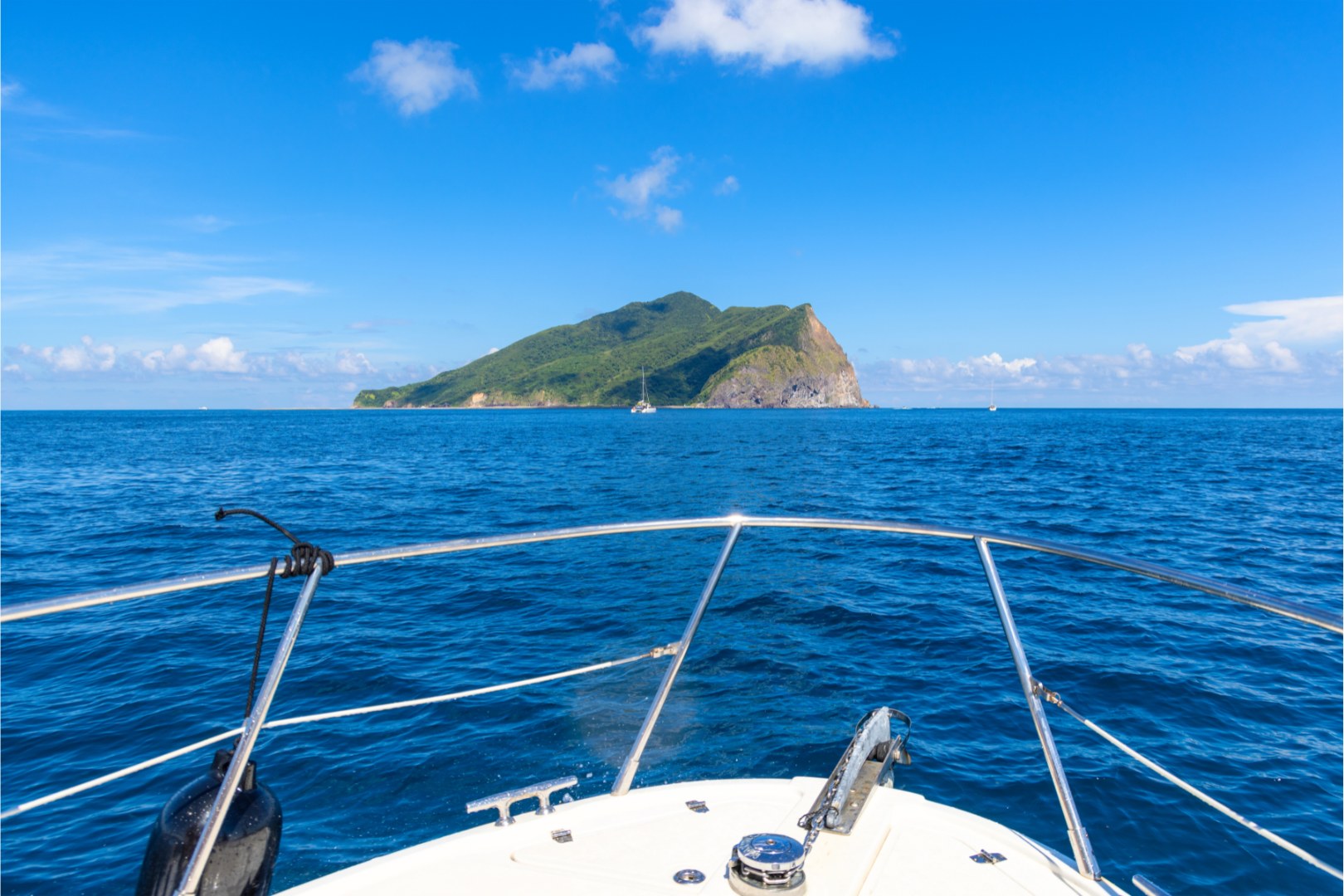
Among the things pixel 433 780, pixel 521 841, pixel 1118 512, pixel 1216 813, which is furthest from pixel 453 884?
pixel 1118 512

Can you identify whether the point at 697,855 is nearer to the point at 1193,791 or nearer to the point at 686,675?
the point at 1193,791

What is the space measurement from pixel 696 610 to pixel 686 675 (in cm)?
540

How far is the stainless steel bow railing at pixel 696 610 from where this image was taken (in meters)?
1.77

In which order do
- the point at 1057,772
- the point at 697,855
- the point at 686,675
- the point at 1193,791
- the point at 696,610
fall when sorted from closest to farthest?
the point at 1193,791 < the point at 1057,772 < the point at 697,855 < the point at 696,610 < the point at 686,675

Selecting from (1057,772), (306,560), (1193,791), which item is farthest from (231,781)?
(1193,791)

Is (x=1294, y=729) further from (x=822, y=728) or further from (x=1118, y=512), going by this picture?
(x=1118, y=512)

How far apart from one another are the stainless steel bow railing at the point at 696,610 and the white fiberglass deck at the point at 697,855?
185 millimetres

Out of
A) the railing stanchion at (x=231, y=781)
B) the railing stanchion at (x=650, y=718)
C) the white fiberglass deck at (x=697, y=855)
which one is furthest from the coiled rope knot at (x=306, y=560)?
the railing stanchion at (x=650, y=718)

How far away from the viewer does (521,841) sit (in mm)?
2488

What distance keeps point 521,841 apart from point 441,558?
43.8 ft

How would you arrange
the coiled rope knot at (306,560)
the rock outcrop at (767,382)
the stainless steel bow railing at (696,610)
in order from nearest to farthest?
the stainless steel bow railing at (696,610)
the coiled rope knot at (306,560)
the rock outcrop at (767,382)

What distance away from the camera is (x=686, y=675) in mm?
8047

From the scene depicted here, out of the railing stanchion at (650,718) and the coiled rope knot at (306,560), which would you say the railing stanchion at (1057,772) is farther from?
the coiled rope knot at (306,560)

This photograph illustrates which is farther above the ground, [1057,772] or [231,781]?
[231,781]
